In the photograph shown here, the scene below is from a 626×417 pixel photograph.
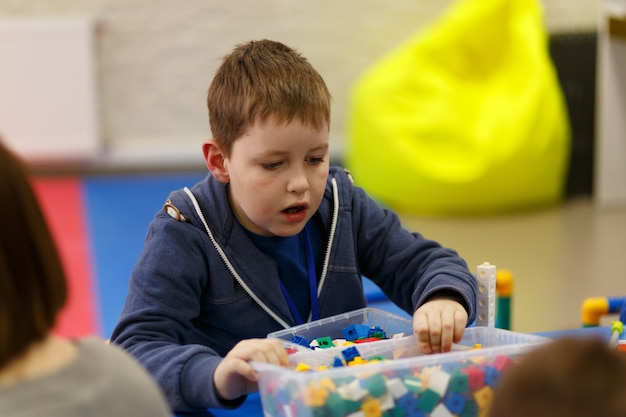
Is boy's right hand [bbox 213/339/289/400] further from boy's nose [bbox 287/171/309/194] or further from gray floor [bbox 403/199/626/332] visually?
gray floor [bbox 403/199/626/332]

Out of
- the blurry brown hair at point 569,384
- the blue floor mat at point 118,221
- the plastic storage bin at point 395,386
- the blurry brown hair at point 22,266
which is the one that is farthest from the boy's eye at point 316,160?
the blue floor mat at point 118,221

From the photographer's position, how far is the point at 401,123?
4.46m

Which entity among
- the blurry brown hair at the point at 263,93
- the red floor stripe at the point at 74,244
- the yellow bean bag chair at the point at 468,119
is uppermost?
the blurry brown hair at the point at 263,93

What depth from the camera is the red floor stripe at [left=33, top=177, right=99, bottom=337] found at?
122 inches

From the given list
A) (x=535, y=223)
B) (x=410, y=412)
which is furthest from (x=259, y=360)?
(x=535, y=223)

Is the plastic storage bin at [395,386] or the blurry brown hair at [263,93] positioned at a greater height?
the blurry brown hair at [263,93]

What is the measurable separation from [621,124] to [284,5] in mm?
1947

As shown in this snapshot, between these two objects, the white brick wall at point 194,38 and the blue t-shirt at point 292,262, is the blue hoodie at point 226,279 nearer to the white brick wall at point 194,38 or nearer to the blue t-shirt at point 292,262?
the blue t-shirt at point 292,262

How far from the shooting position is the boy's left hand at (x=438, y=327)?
1.24m

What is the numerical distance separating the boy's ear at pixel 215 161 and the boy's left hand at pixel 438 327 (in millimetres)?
388

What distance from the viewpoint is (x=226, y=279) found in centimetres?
142

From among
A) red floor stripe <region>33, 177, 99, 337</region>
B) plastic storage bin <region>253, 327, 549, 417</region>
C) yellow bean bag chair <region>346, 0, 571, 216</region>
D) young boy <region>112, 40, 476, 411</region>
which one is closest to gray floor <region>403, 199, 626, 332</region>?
yellow bean bag chair <region>346, 0, 571, 216</region>

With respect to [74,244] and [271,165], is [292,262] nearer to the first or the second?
[271,165]

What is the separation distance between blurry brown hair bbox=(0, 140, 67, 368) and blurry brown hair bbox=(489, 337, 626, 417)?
42 cm
